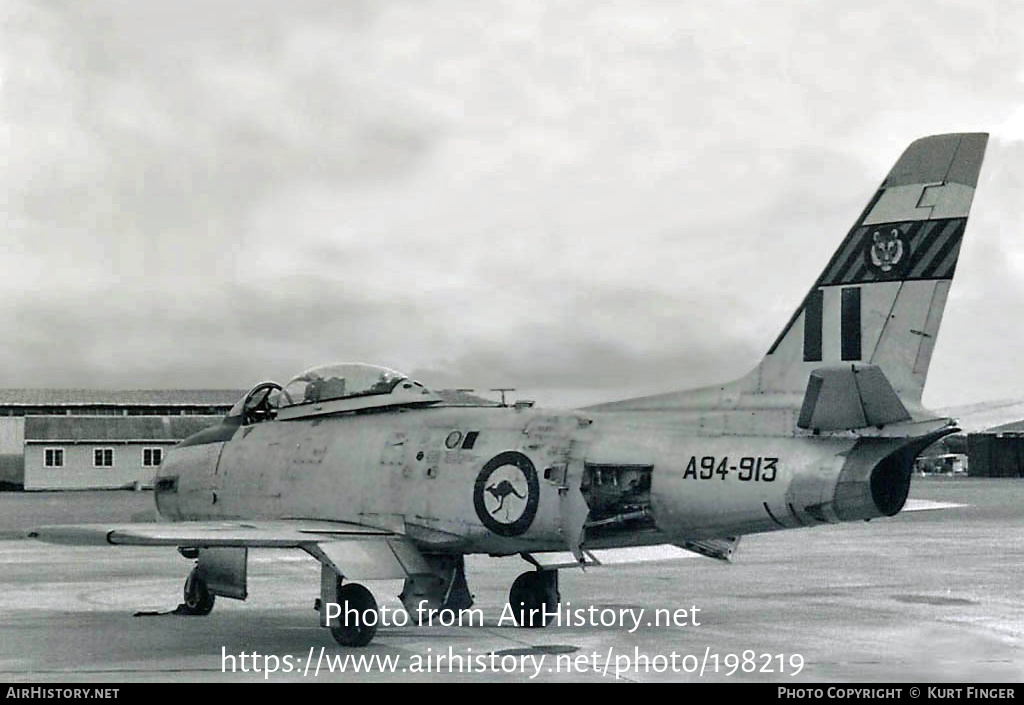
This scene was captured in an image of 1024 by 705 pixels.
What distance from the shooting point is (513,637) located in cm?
1476

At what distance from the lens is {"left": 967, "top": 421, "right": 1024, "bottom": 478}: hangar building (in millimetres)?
95938

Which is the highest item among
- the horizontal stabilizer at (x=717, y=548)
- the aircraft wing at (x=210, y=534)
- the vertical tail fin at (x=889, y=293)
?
the vertical tail fin at (x=889, y=293)

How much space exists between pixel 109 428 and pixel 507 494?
71905mm

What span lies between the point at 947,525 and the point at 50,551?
23.3 m

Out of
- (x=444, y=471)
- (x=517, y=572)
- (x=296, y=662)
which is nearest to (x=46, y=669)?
(x=296, y=662)

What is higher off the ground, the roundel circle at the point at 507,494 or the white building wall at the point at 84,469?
the roundel circle at the point at 507,494

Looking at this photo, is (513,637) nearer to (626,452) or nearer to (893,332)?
(626,452)

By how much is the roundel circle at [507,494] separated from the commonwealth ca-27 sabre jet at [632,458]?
2cm

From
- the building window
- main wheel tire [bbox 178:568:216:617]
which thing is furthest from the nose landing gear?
the building window

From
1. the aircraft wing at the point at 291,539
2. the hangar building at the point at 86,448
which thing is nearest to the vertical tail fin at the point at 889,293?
the aircraft wing at the point at 291,539

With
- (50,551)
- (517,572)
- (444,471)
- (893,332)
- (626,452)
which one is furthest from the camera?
(50,551)

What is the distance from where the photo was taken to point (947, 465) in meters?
109

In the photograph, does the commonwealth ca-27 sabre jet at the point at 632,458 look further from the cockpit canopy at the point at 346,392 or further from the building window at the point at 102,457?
the building window at the point at 102,457

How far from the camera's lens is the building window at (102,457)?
8081cm
